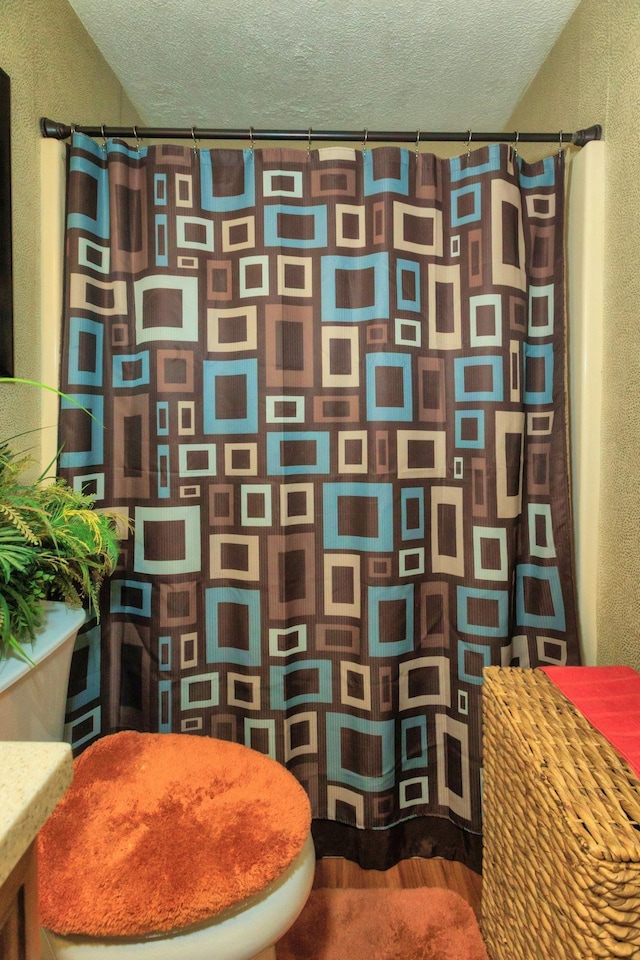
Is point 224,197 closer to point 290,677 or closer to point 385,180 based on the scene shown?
point 385,180

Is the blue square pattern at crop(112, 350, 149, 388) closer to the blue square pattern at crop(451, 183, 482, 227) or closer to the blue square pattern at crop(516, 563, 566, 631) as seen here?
the blue square pattern at crop(451, 183, 482, 227)

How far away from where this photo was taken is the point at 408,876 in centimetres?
130

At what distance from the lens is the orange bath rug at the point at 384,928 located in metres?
1.08

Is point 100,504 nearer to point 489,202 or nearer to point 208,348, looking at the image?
point 208,348

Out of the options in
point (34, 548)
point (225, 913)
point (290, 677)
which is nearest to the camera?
point (225, 913)

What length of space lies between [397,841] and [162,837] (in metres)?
0.90

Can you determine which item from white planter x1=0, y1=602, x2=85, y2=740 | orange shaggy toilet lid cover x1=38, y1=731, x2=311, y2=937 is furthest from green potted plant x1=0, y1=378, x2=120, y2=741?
orange shaggy toilet lid cover x1=38, y1=731, x2=311, y2=937

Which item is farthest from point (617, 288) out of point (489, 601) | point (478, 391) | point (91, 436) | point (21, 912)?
point (21, 912)

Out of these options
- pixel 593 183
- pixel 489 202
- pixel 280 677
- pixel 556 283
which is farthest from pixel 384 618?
pixel 593 183

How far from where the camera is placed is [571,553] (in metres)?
1.31

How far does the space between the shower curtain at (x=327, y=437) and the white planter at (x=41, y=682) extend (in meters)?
0.35

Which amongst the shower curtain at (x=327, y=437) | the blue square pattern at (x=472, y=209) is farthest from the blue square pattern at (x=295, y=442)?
the blue square pattern at (x=472, y=209)

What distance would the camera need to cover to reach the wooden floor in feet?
4.16

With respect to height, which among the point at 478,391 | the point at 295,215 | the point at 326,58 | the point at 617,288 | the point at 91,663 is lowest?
the point at 91,663
